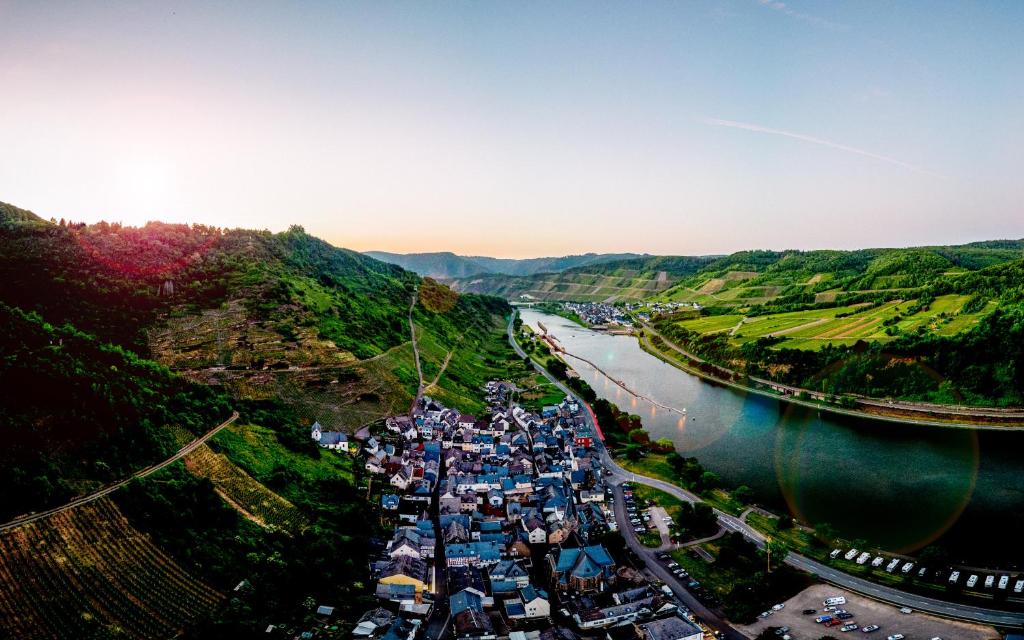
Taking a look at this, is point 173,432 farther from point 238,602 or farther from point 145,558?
point 238,602

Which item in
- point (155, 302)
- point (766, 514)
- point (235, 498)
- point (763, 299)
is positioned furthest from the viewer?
point (763, 299)

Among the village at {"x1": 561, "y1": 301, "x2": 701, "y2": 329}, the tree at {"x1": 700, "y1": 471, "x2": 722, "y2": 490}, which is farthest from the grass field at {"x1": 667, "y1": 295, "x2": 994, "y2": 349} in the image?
the tree at {"x1": 700, "y1": 471, "x2": 722, "y2": 490}

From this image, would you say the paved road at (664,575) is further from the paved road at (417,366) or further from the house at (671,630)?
the paved road at (417,366)

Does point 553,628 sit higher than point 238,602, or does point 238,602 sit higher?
point 238,602

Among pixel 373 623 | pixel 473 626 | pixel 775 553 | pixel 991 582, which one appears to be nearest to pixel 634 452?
pixel 775 553

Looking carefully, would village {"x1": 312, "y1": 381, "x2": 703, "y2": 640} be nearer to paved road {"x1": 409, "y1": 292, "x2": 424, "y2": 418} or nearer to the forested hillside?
paved road {"x1": 409, "y1": 292, "x2": 424, "y2": 418}

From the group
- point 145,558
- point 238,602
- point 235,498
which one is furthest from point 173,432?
point 238,602
